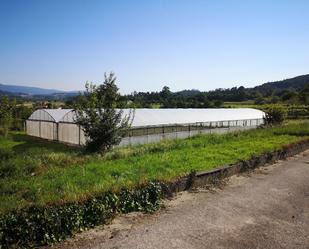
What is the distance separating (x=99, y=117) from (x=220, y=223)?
8662 mm

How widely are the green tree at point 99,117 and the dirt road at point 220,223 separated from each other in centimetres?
639

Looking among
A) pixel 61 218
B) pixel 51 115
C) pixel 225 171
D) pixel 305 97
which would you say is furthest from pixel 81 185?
pixel 305 97

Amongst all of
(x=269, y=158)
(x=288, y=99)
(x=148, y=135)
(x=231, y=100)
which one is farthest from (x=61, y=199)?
(x=231, y=100)

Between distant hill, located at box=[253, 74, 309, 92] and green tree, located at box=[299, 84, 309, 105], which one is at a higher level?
distant hill, located at box=[253, 74, 309, 92]

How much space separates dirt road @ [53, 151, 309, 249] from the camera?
5711mm

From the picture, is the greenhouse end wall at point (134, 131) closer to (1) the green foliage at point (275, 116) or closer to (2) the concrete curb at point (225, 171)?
(1) the green foliage at point (275, 116)

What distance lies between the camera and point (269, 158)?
13.4 metres

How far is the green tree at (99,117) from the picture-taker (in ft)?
46.3

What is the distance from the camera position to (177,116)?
1162 inches

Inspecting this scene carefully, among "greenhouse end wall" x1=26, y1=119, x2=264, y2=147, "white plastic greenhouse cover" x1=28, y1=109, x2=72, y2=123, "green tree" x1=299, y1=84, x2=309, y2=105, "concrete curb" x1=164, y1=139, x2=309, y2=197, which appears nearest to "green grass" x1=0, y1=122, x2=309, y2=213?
"concrete curb" x1=164, y1=139, x2=309, y2=197

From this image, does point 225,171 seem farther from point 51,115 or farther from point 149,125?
point 51,115

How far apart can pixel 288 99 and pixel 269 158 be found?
70775 millimetres

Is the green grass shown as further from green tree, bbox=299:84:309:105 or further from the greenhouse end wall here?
green tree, bbox=299:84:309:105

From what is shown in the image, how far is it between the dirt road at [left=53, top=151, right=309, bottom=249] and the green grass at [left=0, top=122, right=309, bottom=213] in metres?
1.01
